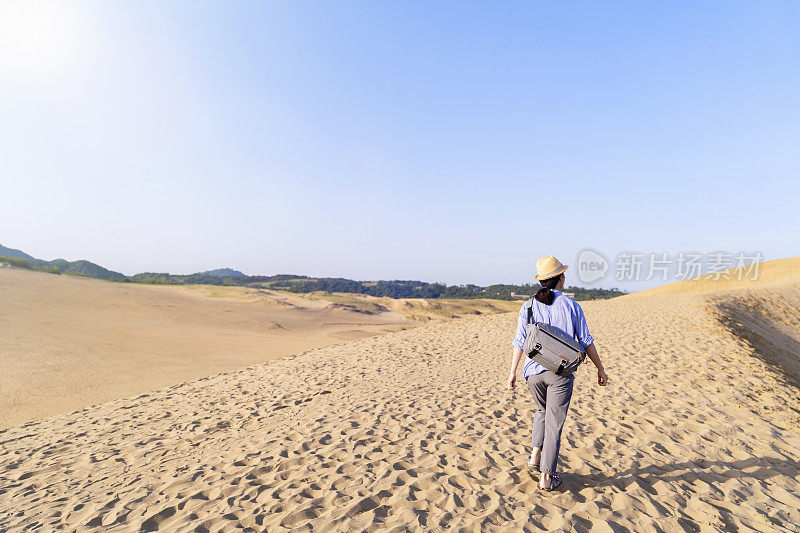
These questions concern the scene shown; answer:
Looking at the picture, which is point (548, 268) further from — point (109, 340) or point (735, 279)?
point (735, 279)

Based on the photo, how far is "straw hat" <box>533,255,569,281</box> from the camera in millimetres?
3721

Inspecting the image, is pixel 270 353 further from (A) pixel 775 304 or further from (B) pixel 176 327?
(A) pixel 775 304

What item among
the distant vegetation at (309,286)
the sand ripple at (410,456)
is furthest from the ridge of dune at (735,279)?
the distant vegetation at (309,286)

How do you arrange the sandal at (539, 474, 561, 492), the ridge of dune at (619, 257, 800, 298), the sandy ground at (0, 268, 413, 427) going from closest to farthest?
the sandal at (539, 474, 561, 492)
the sandy ground at (0, 268, 413, 427)
the ridge of dune at (619, 257, 800, 298)

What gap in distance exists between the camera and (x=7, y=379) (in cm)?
1027

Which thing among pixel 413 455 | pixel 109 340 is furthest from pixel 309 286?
pixel 413 455

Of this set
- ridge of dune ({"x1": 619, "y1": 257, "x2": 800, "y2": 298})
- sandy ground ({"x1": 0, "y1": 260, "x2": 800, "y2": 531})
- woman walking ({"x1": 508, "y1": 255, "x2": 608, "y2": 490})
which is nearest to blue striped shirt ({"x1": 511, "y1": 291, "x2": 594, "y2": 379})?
woman walking ({"x1": 508, "y1": 255, "x2": 608, "y2": 490})

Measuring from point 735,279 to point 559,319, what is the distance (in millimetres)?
44319

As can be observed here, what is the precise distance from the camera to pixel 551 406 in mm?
3639

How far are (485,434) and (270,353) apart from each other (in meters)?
13.5

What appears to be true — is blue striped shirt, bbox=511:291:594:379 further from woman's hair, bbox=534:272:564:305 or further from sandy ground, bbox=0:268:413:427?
sandy ground, bbox=0:268:413:427

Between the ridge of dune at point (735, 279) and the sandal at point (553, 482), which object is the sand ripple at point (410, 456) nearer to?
the sandal at point (553, 482)

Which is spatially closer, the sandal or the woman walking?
the woman walking

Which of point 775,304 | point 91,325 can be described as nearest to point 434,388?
point 91,325
